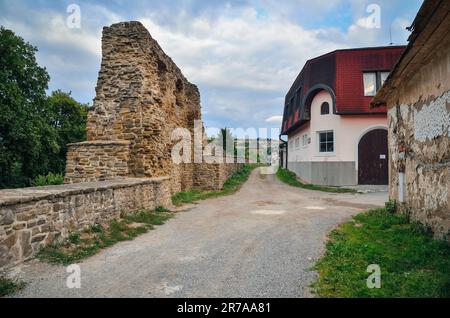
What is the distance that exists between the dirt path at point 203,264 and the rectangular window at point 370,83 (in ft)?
39.1

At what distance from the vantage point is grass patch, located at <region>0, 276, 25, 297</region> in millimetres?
3504

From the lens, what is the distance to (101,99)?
409 inches

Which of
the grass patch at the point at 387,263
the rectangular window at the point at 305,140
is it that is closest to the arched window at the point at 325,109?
the rectangular window at the point at 305,140

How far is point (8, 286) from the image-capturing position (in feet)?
11.8

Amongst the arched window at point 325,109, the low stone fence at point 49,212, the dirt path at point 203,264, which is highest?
the arched window at point 325,109

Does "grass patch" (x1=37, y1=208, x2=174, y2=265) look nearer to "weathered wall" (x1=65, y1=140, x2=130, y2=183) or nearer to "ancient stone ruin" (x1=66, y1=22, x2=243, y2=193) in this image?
"weathered wall" (x1=65, y1=140, x2=130, y2=183)

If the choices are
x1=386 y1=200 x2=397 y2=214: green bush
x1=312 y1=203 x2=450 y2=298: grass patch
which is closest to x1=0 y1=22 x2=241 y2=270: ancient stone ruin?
x1=312 y1=203 x2=450 y2=298: grass patch

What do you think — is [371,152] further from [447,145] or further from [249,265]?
[249,265]

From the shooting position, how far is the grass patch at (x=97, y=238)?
4.79m

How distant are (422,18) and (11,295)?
258 inches

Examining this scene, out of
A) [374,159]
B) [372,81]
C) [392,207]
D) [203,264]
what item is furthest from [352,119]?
[203,264]

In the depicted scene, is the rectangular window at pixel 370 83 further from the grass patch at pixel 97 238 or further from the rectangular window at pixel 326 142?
the grass patch at pixel 97 238

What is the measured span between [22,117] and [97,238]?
57.9ft

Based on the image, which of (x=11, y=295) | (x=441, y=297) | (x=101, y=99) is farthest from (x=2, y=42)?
(x=441, y=297)
